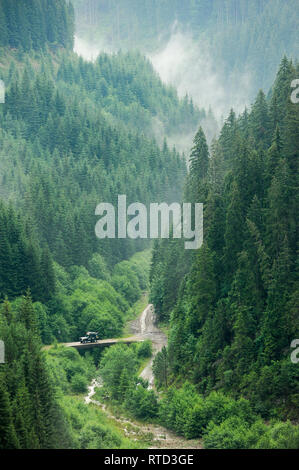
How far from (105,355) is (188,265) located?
60.1 feet

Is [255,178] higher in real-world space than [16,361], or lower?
higher

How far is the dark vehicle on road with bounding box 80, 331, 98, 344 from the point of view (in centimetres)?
11300

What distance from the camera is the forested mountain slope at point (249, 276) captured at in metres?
79.8

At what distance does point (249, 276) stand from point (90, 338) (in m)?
35.6

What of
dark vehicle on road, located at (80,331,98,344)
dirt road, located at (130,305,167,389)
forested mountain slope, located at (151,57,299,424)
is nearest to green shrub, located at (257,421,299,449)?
forested mountain slope, located at (151,57,299,424)

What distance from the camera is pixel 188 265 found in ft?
367

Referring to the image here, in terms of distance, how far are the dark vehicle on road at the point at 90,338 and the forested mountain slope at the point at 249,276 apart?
14.9 m

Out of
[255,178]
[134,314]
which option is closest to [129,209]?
[134,314]

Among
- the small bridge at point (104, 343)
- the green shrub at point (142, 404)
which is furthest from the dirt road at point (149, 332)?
the green shrub at point (142, 404)

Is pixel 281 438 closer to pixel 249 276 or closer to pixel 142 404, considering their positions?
pixel 142 404

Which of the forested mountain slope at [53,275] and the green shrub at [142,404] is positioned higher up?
the forested mountain slope at [53,275]

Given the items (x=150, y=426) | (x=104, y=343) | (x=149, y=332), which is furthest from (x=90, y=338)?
(x=150, y=426)

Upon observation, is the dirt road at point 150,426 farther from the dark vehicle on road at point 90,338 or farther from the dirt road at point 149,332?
the dark vehicle on road at point 90,338
